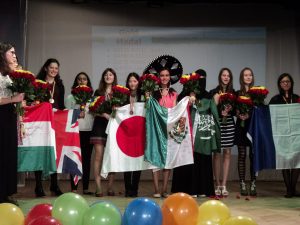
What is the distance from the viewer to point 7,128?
5.02 m

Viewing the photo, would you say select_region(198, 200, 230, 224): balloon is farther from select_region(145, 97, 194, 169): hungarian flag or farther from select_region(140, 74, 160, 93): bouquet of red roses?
select_region(140, 74, 160, 93): bouquet of red roses

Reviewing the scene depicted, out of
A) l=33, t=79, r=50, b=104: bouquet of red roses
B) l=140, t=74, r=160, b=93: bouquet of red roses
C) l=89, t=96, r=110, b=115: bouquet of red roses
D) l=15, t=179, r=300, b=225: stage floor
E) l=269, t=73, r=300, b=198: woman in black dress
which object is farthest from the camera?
l=269, t=73, r=300, b=198: woman in black dress

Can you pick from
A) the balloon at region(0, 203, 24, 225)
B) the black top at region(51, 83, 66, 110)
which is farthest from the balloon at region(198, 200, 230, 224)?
the black top at region(51, 83, 66, 110)

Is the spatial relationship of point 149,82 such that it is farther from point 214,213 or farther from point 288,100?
point 214,213

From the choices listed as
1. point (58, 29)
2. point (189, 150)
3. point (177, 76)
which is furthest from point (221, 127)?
point (58, 29)

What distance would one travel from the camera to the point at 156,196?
610 cm

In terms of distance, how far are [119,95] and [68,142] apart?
0.91 m

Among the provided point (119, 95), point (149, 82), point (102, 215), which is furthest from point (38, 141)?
point (102, 215)

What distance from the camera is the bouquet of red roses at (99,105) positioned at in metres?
6.06

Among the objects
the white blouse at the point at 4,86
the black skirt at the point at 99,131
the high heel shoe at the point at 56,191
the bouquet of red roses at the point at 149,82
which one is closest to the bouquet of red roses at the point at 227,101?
the bouquet of red roses at the point at 149,82

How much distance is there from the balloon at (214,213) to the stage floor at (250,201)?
1.06 meters

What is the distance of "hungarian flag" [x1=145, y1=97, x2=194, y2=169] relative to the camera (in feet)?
19.9

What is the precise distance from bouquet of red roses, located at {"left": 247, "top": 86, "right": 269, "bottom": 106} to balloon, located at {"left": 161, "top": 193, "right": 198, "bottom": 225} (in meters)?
2.86

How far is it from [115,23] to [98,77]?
1002 mm
